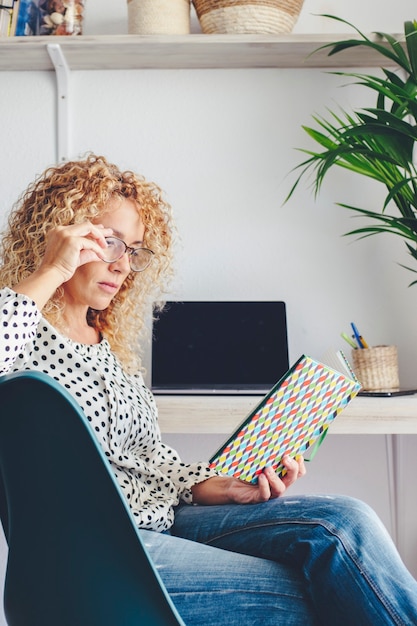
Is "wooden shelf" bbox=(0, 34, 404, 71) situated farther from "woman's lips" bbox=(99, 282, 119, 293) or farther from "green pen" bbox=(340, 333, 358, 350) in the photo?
"woman's lips" bbox=(99, 282, 119, 293)

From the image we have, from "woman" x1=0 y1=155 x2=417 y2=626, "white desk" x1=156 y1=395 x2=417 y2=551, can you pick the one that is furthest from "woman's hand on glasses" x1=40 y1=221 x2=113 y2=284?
"white desk" x1=156 y1=395 x2=417 y2=551

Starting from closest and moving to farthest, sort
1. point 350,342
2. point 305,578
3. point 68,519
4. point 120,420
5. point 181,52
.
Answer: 1. point 68,519
2. point 305,578
3. point 120,420
4. point 350,342
5. point 181,52

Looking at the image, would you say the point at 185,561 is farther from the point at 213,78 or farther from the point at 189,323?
the point at 213,78

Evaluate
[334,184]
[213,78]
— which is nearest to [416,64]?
[334,184]

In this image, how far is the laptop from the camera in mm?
1739

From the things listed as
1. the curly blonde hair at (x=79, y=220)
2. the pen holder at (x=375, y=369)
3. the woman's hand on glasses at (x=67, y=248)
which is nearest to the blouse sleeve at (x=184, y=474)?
the curly blonde hair at (x=79, y=220)

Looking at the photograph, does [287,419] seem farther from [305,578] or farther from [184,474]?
[184,474]

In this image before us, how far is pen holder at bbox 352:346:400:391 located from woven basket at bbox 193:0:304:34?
82 cm

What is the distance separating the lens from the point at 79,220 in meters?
1.18

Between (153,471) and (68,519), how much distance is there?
0.64 metres

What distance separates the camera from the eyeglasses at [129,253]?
3.78 feet

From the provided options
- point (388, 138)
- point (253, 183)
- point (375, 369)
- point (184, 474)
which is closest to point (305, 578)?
point (184, 474)

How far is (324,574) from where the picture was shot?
79cm

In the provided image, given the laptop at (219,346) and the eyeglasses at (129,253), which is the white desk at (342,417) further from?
the eyeglasses at (129,253)
